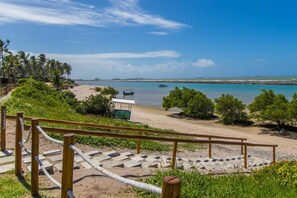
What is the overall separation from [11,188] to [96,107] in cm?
1914

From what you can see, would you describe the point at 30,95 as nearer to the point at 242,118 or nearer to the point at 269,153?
the point at 269,153

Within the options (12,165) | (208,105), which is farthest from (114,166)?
(208,105)

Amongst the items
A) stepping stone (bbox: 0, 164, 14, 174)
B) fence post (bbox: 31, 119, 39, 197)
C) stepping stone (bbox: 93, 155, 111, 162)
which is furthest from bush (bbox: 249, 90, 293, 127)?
fence post (bbox: 31, 119, 39, 197)

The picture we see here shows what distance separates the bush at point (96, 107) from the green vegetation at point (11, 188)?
58.9 feet

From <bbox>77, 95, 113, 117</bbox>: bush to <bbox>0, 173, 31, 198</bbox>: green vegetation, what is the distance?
1794cm

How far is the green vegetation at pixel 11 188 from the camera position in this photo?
513 cm

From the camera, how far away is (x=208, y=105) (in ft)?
129

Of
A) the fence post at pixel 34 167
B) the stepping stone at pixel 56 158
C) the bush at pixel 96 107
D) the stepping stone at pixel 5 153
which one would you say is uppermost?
the fence post at pixel 34 167

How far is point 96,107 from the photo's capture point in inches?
963

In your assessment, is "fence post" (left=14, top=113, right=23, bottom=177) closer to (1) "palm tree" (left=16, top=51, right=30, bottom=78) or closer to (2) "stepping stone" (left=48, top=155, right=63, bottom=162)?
(2) "stepping stone" (left=48, top=155, right=63, bottom=162)

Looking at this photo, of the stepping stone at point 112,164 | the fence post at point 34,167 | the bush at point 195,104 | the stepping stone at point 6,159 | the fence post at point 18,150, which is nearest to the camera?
the fence post at point 34,167

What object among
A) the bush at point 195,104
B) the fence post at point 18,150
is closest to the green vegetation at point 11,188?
the fence post at point 18,150

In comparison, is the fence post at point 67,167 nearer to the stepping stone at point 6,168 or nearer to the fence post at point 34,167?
the fence post at point 34,167

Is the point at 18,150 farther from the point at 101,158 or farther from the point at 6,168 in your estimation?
the point at 101,158
